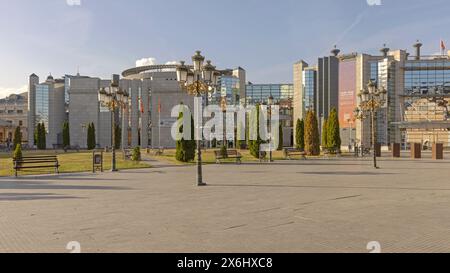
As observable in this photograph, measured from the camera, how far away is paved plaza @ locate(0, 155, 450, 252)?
6.02 m

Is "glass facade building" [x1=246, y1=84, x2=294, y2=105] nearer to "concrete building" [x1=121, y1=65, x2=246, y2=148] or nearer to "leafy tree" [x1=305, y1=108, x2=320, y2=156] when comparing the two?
"concrete building" [x1=121, y1=65, x2=246, y2=148]

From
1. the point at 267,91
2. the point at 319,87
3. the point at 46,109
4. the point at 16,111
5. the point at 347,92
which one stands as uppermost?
the point at 267,91

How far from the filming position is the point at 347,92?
227 feet

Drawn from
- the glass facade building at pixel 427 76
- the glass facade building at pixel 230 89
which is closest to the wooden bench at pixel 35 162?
the glass facade building at pixel 427 76

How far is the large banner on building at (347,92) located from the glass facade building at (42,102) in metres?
64.3

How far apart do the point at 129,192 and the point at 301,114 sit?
76736mm

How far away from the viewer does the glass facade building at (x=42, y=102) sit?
81.6 meters

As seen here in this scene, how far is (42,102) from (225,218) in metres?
85.4

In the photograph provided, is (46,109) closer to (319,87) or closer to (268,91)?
(319,87)

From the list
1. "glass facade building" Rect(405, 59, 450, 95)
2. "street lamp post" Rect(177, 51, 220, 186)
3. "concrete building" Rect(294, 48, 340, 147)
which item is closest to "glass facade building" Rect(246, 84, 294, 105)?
"concrete building" Rect(294, 48, 340, 147)

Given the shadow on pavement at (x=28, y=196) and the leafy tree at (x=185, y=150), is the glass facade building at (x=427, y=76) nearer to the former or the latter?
the leafy tree at (x=185, y=150)

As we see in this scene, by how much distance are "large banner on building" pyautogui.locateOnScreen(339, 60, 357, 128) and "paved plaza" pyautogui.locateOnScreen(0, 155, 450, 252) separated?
187 ft

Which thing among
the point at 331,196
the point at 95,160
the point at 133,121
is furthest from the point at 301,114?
the point at 331,196

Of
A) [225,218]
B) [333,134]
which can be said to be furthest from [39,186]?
[333,134]
